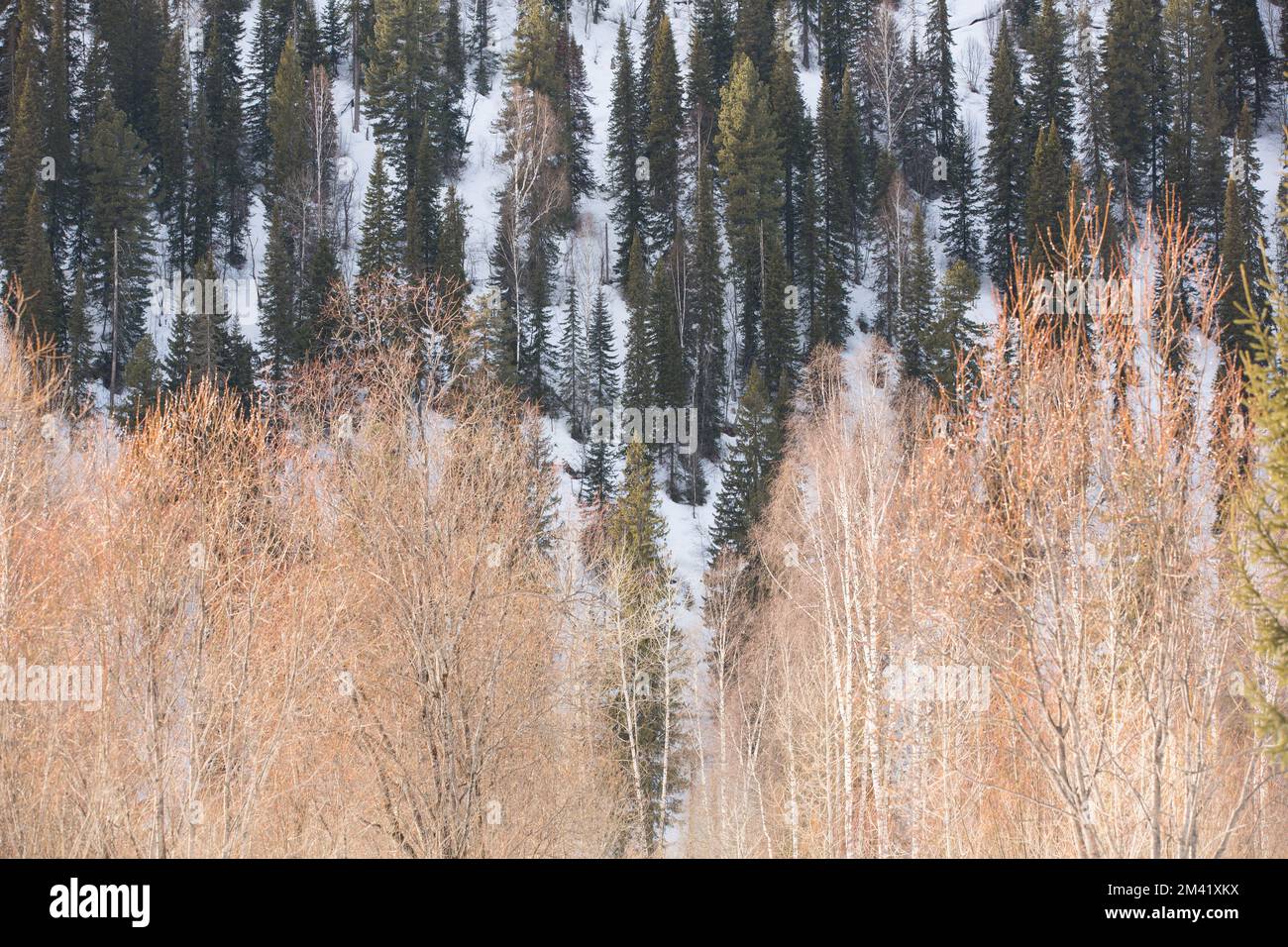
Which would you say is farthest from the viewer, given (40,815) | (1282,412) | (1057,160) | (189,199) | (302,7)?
(302,7)

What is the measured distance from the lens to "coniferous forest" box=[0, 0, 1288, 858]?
917cm

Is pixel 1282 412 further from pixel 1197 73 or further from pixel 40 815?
pixel 1197 73

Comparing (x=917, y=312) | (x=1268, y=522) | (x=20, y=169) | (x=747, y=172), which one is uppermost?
(x=747, y=172)

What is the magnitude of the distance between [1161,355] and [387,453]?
9539 mm

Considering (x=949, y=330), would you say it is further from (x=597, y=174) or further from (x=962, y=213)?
(x=597, y=174)

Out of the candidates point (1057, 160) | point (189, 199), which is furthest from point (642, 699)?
point (189, 199)

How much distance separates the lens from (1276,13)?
74.6 m

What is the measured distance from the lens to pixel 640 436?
44.6 meters

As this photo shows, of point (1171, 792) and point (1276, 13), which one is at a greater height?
point (1276, 13)

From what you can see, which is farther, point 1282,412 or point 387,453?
point 387,453

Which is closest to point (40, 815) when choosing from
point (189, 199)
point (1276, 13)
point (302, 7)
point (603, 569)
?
point (603, 569)

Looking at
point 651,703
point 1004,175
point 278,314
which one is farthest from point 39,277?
point 1004,175
